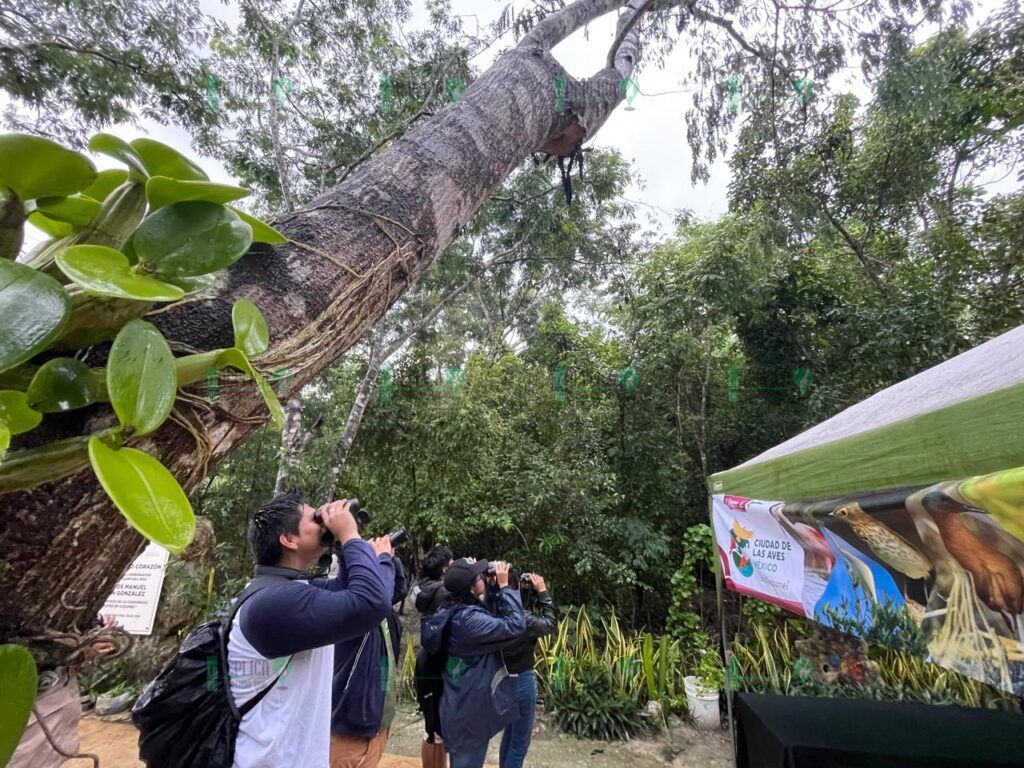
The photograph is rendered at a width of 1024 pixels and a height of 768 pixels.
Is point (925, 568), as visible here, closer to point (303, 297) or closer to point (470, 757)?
point (303, 297)

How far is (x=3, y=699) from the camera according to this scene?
Result: 13.8 inches

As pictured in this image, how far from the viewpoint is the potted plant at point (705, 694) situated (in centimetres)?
332

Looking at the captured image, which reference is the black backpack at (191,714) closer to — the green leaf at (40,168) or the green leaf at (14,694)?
the green leaf at (14,694)

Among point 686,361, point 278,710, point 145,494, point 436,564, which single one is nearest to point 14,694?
point 145,494

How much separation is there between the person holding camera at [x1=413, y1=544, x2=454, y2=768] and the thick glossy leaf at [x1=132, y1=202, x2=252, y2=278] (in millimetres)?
1934

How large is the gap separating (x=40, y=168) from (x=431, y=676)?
2.17 metres

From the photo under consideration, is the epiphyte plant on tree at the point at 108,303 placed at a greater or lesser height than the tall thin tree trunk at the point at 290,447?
lesser

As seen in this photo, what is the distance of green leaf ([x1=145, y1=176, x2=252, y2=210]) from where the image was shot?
0.48 m

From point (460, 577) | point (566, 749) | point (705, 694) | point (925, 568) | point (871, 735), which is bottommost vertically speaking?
point (566, 749)

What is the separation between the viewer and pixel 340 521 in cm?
122

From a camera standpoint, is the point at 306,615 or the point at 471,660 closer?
the point at 306,615

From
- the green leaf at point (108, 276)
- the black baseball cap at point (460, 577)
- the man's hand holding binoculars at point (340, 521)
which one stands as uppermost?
the green leaf at point (108, 276)

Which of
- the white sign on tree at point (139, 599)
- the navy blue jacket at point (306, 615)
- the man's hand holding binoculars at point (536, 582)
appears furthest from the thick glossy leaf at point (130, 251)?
the white sign on tree at point (139, 599)

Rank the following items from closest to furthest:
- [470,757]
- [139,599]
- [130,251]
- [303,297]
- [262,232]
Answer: [130,251], [262,232], [303,297], [470,757], [139,599]
